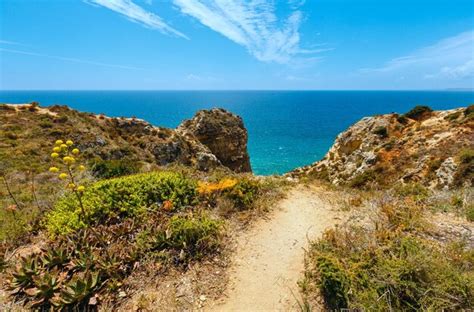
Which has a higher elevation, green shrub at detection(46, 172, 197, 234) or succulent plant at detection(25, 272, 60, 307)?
green shrub at detection(46, 172, 197, 234)

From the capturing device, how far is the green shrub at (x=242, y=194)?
806 cm

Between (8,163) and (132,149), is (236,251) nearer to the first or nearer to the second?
(8,163)

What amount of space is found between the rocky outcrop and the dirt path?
8.53m

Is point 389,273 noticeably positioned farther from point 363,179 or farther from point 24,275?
point 363,179

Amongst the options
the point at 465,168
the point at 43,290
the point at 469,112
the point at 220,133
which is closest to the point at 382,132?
the point at 469,112

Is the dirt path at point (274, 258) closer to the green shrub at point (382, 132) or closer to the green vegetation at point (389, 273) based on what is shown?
the green vegetation at point (389, 273)

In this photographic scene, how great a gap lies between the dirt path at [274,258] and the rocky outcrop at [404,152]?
8.53 metres

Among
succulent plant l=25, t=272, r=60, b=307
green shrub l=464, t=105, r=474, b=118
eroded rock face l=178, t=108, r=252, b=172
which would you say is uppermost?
green shrub l=464, t=105, r=474, b=118

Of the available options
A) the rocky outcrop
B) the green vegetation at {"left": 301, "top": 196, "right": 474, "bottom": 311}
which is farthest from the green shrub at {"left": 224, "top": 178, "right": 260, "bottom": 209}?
the rocky outcrop

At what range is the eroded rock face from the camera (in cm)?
3725

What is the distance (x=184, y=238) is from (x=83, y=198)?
11.0 ft

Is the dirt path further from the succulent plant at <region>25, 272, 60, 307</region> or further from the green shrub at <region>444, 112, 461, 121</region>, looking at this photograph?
the green shrub at <region>444, 112, 461, 121</region>

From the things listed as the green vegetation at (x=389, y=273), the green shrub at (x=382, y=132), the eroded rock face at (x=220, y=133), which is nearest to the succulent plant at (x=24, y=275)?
the green vegetation at (x=389, y=273)

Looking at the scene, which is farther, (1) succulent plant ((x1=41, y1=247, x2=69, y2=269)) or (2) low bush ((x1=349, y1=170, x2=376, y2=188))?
(2) low bush ((x1=349, y1=170, x2=376, y2=188))
